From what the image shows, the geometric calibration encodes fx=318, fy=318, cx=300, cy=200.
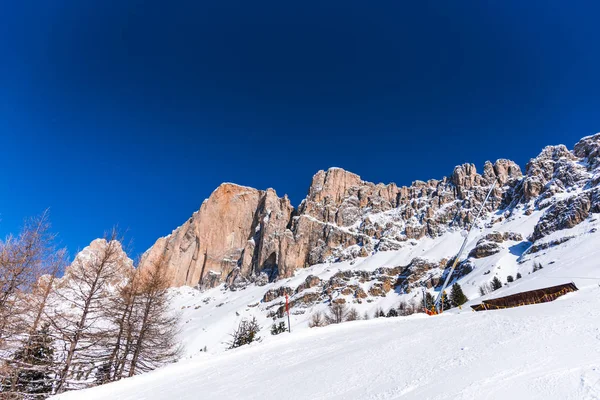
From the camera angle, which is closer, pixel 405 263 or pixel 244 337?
pixel 244 337

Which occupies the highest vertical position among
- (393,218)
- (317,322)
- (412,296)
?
(393,218)

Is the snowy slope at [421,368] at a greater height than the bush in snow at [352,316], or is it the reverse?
the bush in snow at [352,316]

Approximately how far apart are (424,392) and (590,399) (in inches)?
77.9

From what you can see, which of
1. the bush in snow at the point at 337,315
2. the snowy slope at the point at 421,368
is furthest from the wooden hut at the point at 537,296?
the bush in snow at the point at 337,315

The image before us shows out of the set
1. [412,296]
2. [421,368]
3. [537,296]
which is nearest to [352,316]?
[412,296]

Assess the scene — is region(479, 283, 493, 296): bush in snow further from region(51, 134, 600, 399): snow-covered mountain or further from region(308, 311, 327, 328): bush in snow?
region(308, 311, 327, 328): bush in snow

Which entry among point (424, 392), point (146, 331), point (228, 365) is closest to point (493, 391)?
point (424, 392)

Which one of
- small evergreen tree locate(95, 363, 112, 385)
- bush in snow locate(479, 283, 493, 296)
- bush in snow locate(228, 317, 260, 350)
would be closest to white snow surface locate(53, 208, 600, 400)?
small evergreen tree locate(95, 363, 112, 385)

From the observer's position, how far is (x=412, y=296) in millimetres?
117688

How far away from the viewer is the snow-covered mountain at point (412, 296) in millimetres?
5569

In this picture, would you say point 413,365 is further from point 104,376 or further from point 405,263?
point 405,263

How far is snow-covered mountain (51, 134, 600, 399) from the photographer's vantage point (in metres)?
5.57

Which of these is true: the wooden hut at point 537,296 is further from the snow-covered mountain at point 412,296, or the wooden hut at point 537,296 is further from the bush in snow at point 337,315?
the bush in snow at point 337,315

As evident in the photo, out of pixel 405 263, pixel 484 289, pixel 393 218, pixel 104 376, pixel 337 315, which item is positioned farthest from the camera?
pixel 393 218
